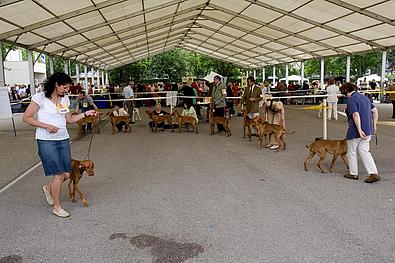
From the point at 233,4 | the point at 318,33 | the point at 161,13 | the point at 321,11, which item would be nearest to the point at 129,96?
the point at 161,13

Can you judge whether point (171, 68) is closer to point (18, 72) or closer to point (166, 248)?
point (18, 72)

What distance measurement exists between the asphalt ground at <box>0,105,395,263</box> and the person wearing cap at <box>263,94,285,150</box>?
3.59 feet

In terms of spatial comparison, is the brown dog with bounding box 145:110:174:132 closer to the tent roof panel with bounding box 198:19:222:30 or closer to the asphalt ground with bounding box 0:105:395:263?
the asphalt ground with bounding box 0:105:395:263

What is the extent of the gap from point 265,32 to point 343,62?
30.7 metres

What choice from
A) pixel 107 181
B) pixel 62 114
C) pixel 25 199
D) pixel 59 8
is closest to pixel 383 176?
pixel 107 181

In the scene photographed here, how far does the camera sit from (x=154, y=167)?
7934mm

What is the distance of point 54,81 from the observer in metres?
4.70

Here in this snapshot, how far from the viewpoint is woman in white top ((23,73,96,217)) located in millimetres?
4672

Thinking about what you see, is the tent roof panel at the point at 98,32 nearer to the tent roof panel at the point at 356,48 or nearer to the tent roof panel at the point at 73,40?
the tent roof panel at the point at 73,40

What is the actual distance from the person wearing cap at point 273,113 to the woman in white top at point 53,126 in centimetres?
603

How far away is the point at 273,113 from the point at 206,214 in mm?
5817

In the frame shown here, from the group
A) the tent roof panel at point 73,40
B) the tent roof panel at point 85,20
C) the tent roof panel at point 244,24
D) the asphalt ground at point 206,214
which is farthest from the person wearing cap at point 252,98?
the tent roof panel at point 244,24

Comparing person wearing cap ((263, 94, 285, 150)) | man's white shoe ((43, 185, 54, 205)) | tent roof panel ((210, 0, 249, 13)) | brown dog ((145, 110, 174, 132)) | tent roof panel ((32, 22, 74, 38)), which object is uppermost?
tent roof panel ((210, 0, 249, 13))

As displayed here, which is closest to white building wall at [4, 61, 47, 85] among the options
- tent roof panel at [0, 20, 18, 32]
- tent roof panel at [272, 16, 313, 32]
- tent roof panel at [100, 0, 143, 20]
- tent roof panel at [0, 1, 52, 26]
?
tent roof panel at [100, 0, 143, 20]
